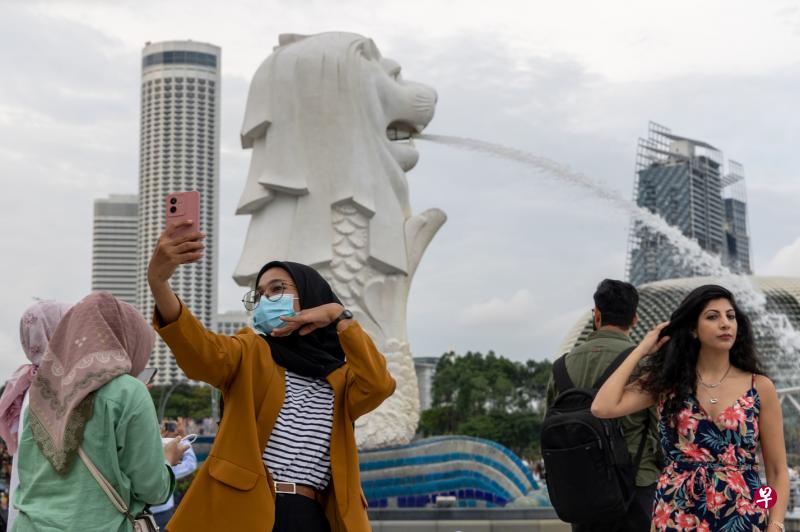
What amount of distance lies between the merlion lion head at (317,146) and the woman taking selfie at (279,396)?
10.9m

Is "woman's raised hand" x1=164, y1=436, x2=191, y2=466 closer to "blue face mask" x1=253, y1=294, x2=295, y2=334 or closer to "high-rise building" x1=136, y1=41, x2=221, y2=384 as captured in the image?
"blue face mask" x1=253, y1=294, x2=295, y2=334

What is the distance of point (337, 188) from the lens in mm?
15164

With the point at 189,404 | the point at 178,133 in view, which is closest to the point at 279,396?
the point at 189,404

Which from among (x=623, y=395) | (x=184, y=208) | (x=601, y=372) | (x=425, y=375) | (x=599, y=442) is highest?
(x=425, y=375)

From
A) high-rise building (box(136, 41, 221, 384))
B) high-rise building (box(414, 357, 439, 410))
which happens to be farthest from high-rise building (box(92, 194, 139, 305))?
high-rise building (box(414, 357, 439, 410))

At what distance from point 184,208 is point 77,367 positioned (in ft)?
1.88

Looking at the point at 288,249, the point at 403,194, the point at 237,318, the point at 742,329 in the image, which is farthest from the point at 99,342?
the point at 237,318

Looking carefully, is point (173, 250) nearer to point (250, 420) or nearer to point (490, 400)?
point (250, 420)

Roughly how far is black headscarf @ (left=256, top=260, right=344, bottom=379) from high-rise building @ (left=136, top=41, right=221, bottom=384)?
108 meters

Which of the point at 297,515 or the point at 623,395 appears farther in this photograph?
the point at 623,395

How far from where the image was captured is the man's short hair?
16.2 feet

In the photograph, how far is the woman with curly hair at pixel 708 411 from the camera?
3.78 metres

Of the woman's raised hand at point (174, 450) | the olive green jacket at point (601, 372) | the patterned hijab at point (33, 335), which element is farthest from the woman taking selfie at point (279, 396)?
the olive green jacket at point (601, 372)

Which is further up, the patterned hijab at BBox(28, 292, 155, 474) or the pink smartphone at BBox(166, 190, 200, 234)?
the pink smartphone at BBox(166, 190, 200, 234)
